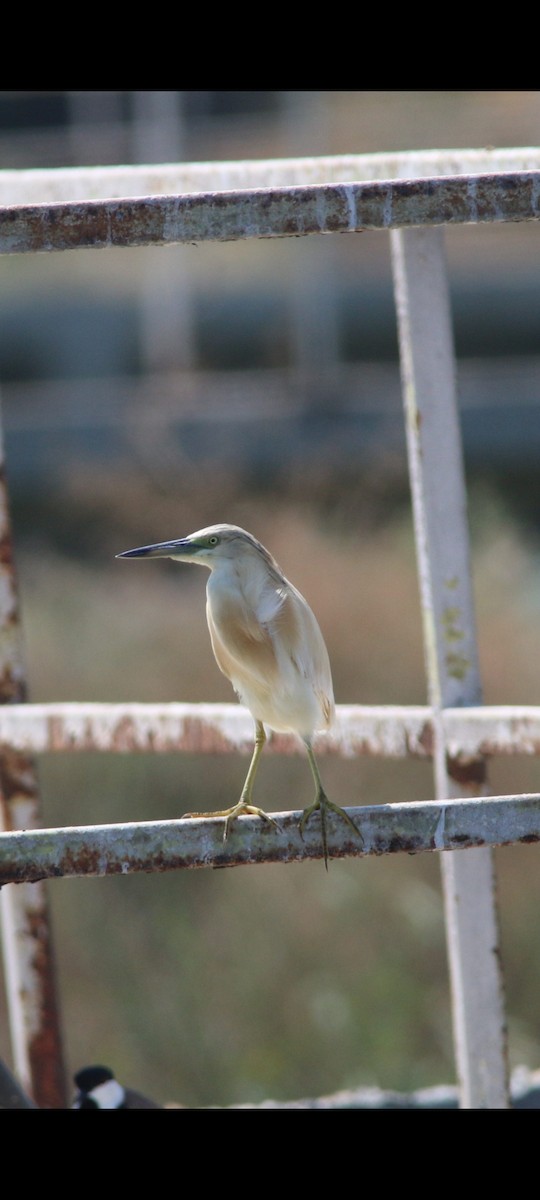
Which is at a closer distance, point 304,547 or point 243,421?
point 304,547

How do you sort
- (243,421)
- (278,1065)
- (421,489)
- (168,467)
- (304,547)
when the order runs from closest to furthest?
(421,489) < (278,1065) < (304,547) < (168,467) < (243,421)

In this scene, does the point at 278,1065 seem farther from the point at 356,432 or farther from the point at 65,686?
the point at 356,432

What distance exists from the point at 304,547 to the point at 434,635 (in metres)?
5.67

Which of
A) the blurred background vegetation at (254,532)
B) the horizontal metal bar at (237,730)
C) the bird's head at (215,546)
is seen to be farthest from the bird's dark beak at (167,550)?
the blurred background vegetation at (254,532)

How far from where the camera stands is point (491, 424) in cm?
Answer: 964

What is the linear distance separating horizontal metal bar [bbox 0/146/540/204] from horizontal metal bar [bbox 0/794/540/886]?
1118 mm

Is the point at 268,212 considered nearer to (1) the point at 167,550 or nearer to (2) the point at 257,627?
(1) the point at 167,550

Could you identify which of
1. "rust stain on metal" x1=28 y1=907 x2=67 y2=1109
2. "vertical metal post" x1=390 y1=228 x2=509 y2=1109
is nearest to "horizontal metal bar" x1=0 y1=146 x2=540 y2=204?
"vertical metal post" x1=390 y1=228 x2=509 y2=1109

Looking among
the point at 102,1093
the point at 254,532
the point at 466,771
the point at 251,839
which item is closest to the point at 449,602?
the point at 466,771

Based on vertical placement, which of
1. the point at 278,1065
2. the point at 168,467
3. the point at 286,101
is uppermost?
the point at 286,101

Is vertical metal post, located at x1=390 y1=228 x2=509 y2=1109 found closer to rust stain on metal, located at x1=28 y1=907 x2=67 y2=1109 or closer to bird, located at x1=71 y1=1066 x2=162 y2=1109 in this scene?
rust stain on metal, located at x1=28 y1=907 x2=67 y2=1109

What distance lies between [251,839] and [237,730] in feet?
2.76
